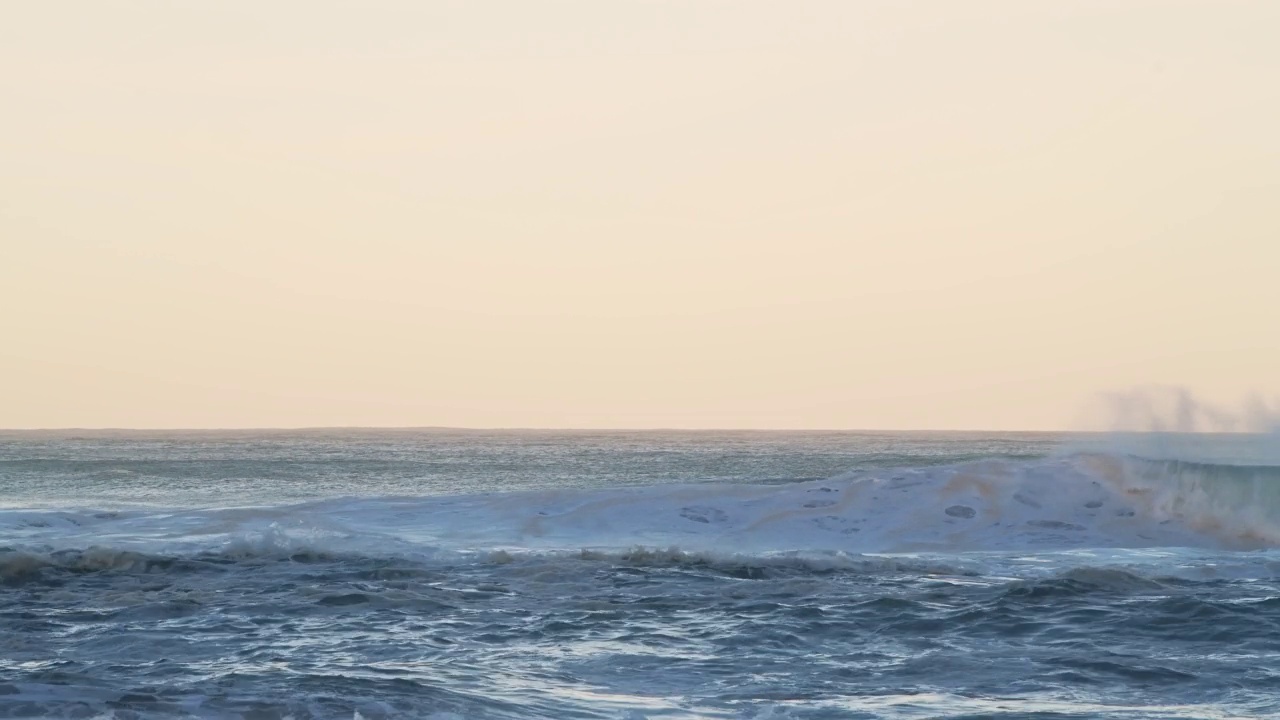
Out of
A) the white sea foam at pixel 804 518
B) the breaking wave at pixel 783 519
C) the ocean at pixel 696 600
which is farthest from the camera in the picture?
the white sea foam at pixel 804 518

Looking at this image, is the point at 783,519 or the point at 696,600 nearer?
the point at 696,600

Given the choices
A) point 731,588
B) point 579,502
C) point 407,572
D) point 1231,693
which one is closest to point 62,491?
point 579,502

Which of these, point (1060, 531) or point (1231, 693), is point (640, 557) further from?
point (1231, 693)

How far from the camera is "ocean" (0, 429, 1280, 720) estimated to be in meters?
8.88

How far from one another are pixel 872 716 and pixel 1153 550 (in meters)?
10.6

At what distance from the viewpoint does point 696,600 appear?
43.2ft

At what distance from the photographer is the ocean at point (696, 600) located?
29.1 ft

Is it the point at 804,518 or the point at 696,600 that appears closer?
the point at 696,600

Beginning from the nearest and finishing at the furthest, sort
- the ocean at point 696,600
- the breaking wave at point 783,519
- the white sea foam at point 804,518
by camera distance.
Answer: the ocean at point 696,600 < the breaking wave at point 783,519 < the white sea foam at point 804,518

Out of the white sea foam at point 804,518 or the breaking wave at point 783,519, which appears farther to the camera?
the white sea foam at point 804,518

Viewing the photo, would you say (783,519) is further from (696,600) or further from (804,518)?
(696,600)

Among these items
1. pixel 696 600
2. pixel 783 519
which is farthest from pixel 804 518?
pixel 696 600

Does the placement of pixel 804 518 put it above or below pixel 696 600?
above

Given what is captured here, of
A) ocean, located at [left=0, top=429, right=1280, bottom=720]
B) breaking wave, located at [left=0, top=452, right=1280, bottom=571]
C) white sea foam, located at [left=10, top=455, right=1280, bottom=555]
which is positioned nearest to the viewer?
ocean, located at [left=0, top=429, right=1280, bottom=720]
